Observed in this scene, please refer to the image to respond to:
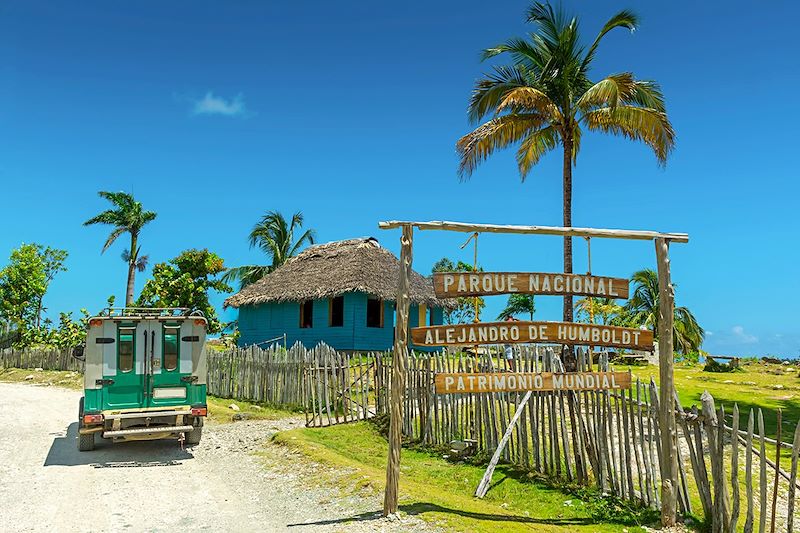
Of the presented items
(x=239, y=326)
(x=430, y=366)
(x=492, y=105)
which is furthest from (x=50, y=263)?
(x=430, y=366)

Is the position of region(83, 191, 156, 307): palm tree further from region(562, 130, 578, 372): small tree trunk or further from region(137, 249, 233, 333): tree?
region(562, 130, 578, 372): small tree trunk

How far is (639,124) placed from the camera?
17531mm

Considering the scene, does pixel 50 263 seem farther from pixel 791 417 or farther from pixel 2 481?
pixel 791 417

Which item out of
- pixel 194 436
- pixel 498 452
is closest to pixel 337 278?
pixel 194 436

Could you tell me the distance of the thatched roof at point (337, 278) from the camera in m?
26.7

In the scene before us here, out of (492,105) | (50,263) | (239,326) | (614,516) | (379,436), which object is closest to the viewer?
(614,516)

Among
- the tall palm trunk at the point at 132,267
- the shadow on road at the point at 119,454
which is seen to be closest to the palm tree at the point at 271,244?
the tall palm trunk at the point at 132,267

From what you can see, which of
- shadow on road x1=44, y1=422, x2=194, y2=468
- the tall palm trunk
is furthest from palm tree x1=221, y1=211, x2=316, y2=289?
shadow on road x1=44, y1=422, x2=194, y2=468

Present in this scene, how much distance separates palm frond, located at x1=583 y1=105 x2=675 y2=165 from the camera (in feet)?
56.5

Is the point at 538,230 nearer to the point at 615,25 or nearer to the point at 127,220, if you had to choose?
the point at 615,25

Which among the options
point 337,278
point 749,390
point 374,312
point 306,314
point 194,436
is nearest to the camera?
point 194,436

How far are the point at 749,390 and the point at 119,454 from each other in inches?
777

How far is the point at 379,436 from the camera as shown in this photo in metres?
12.9

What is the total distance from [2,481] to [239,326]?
2322cm
